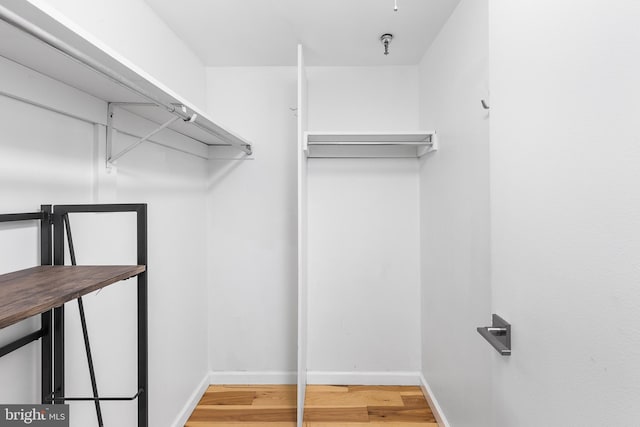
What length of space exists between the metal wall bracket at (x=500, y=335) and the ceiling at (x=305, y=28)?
150 cm

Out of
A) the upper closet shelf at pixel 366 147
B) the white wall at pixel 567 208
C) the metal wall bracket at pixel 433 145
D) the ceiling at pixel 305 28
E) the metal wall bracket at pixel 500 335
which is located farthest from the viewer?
the upper closet shelf at pixel 366 147

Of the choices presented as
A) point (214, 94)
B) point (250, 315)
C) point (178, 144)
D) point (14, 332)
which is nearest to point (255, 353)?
point (250, 315)

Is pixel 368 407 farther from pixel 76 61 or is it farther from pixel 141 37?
pixel 141 37

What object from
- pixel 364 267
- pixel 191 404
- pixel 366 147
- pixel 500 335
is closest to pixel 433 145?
pixel 366 147

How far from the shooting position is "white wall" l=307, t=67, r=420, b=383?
243cm

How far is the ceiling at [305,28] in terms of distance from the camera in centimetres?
168

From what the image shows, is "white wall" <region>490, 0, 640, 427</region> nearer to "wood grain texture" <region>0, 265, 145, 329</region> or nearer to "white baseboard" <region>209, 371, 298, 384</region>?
"wood grain texture" <region>0, 265, 145, 329</region>

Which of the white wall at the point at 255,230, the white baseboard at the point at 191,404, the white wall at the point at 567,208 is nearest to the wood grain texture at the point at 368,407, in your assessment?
the white wall at the point at 255,230

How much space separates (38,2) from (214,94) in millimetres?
1906

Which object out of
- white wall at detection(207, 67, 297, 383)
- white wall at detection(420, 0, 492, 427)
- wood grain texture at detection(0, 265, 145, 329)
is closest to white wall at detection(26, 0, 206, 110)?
white wall at detection(207, 67, 297, 383)

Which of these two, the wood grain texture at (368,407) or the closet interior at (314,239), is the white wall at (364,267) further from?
the wood grain texture at (368,407)

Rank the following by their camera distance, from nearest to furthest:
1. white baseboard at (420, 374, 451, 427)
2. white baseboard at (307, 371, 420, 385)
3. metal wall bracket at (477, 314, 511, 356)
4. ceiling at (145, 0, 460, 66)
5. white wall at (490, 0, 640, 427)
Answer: white wall at (490, 0, 640, 427) < metal wall bracket at (477, 314, 511, 356) < ceiling at (145, 0, 460, 66) < white baseboard at (420, 374, 451, 427) < white baseboard at (307, 371, 420, 385)

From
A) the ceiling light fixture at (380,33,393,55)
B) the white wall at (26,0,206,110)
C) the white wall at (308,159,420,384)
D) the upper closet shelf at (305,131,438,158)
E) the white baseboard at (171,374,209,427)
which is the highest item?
the ceiling light fixture at (380,33,393,55)

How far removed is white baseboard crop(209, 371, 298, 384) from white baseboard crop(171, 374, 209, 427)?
76mm
